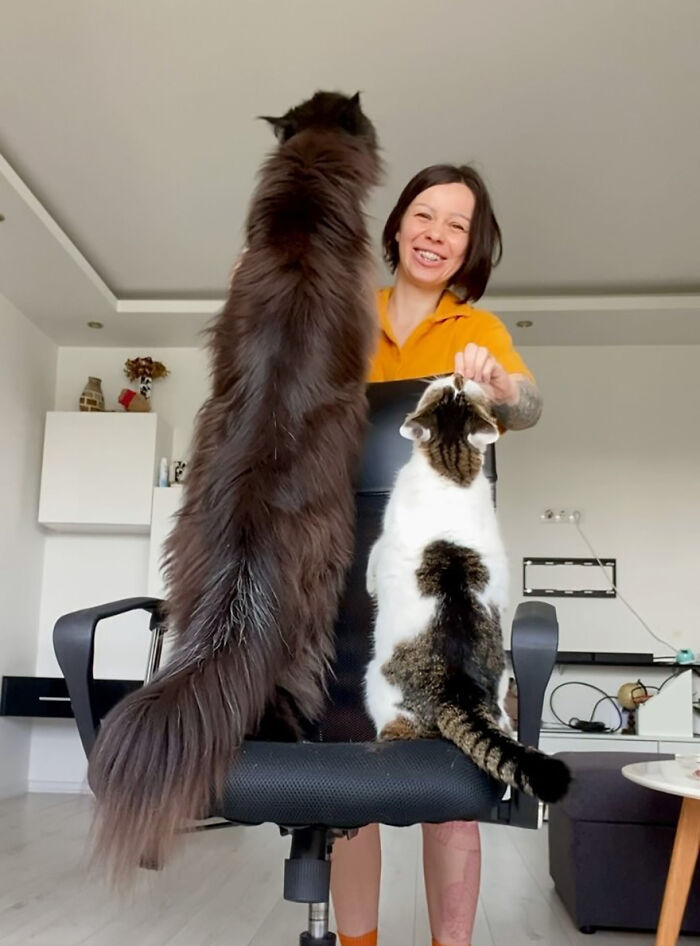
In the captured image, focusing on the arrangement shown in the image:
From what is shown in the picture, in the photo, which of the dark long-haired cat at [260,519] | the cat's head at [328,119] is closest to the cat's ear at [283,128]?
the cat's head at [328,119]

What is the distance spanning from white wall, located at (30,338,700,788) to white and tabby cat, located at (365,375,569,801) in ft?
10.7

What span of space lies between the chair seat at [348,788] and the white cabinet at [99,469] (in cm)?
337

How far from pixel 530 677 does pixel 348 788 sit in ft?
0.90

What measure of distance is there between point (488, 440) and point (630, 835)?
1638mm

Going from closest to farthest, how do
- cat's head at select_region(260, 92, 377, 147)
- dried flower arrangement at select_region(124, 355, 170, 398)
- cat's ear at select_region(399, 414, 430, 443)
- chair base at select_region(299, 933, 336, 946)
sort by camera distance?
chair base at select_region(299, 933, 336, 946)
cat's ear at select_region(399, 414, 430, 443)
cat's head at select_region(260, 92, 377, 147)
dried flower arrangement at select_region(124, 355, 170, 398)

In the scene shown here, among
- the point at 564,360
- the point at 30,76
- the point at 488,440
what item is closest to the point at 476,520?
the point at 488,440

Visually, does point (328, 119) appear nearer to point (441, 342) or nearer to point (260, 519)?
point (441, 342)

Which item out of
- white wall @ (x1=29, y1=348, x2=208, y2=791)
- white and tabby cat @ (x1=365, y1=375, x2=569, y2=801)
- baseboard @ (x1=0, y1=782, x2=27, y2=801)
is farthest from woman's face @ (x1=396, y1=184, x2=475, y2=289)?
baseboard @ (x1=0, y1=782, x2=27, y2=801)

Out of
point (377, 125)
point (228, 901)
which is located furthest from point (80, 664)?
point (377, 125)

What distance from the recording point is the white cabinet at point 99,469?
4.15 metres

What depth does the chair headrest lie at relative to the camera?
1240 millimetres

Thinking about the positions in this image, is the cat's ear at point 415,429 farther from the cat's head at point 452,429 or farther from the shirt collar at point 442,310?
the shirt collar at point 442,310

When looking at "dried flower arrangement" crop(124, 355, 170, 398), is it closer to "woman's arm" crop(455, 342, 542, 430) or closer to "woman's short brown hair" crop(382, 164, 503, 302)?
"woman's short brown hair" crop(382, 164, 503, 302)

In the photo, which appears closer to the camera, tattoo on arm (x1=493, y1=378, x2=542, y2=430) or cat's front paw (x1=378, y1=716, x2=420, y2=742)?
cat's front paw (x1=378, y1=716, x2=420, y2=742)
